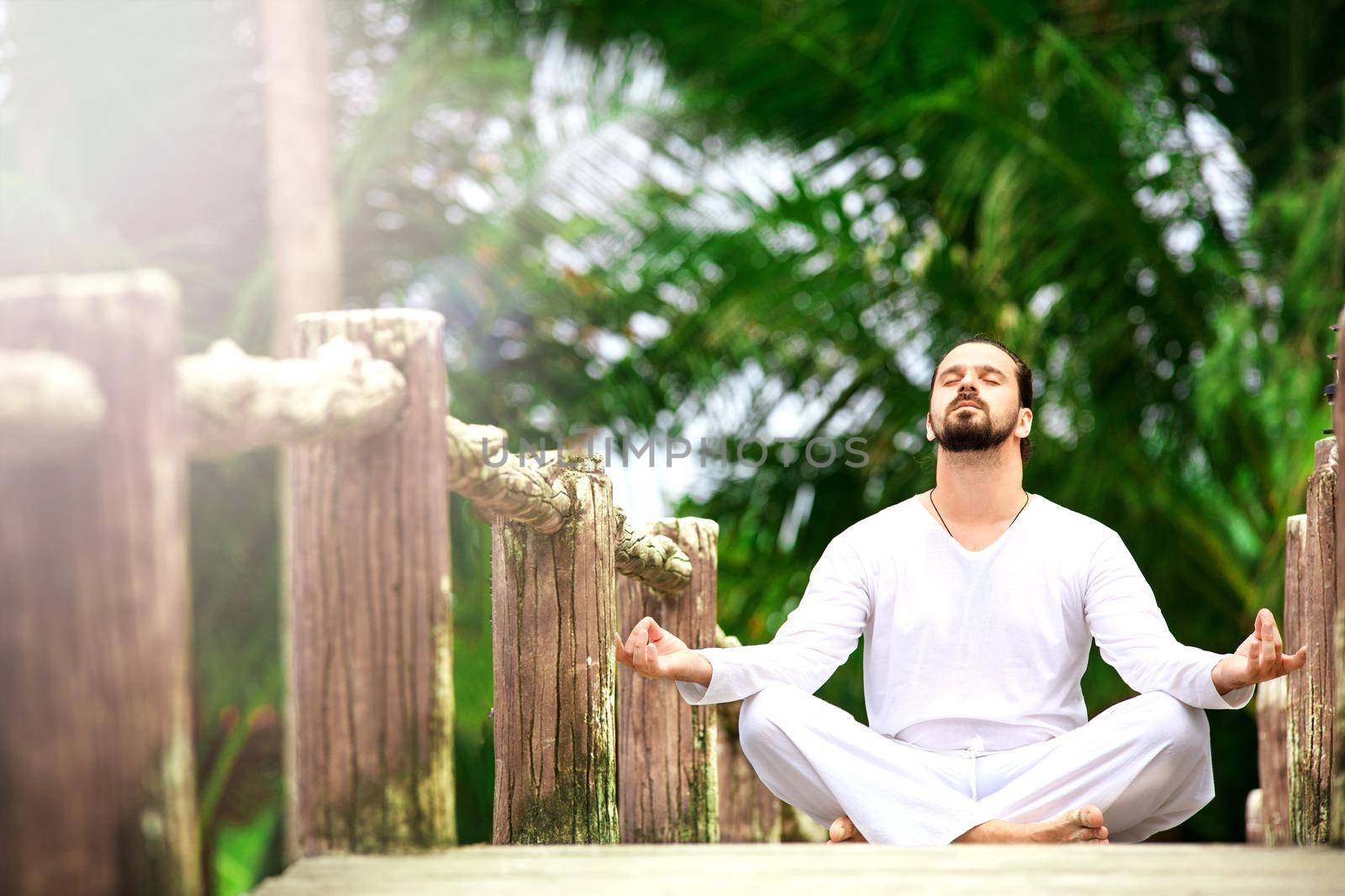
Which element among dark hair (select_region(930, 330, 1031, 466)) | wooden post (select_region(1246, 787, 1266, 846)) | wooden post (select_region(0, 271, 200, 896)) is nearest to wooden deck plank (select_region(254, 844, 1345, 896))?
wooden post (select_region(0, 271, 200, 896))

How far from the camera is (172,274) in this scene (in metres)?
8.73

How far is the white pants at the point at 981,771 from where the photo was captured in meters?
2.54

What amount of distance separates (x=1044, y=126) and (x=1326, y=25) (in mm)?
2587

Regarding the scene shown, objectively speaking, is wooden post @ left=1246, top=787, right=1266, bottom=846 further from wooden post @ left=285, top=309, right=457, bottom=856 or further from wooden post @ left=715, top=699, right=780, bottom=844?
wooden post @ left=285, top=309, right=457, bottom=856

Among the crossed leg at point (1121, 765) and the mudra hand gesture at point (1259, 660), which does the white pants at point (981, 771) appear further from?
the mudra hand gesture at point (1259, 660)

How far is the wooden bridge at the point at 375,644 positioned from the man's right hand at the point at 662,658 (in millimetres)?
54

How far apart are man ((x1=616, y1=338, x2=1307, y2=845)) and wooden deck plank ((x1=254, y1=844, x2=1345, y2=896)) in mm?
604

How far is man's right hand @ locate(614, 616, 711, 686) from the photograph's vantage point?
254cm

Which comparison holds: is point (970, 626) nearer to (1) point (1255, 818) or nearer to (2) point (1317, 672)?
(2) point (1317, 672)

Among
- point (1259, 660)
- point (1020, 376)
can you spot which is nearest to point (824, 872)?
point (1259, 660)

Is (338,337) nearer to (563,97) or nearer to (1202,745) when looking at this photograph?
(1202,745)

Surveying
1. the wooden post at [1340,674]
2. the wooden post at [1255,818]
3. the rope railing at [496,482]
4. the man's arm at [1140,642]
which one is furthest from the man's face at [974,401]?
the wooden post at [1255,818]

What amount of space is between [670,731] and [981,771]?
0.72 m

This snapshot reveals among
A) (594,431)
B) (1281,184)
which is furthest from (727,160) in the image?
(1281,184)
